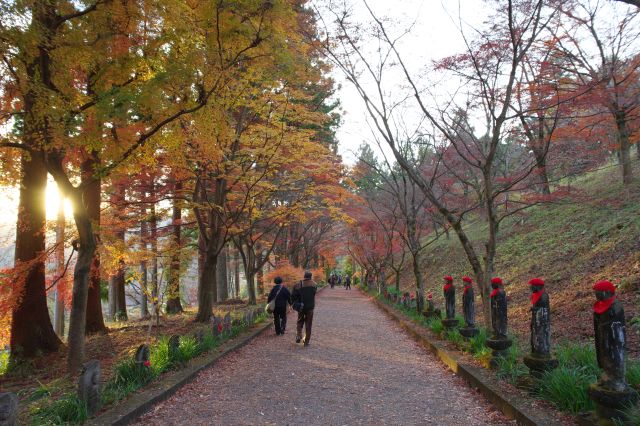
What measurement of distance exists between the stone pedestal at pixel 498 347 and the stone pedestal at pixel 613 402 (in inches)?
80.9

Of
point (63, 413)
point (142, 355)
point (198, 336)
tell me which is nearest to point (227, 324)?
point (198, 336)

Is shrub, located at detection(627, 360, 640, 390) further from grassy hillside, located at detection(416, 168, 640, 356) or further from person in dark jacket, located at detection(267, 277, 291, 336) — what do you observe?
person in dark jacket, located at detection(267, 277, 291, 336)

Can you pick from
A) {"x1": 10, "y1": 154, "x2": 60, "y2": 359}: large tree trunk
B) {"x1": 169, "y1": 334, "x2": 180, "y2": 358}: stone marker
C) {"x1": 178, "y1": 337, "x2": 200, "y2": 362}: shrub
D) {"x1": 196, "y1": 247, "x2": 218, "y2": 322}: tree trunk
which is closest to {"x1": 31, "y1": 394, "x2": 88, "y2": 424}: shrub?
{"x1": 169, "y1": 334, "x2": 180, "y2": 358}: stone marker

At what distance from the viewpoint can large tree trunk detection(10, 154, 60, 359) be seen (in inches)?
333

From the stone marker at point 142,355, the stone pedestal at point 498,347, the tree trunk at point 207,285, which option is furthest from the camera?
the tree trunk at point 207,285

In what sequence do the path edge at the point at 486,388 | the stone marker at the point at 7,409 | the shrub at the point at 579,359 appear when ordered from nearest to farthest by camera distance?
1. the stone marker at the point at 7,409
2. the path edge at the point at 486,388
3. the shrub at the point at 579,359

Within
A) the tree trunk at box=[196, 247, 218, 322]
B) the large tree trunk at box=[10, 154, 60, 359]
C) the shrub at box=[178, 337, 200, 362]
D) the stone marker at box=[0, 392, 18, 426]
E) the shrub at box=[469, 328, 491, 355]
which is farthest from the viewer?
the tree trunk at box=[196, 247, 218, 322]

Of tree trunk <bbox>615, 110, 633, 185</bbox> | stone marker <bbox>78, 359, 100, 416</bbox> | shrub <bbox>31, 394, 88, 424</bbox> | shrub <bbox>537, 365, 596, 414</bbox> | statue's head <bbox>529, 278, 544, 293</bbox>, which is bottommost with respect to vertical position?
shrub <bbox>537, 365, 596, 414</bbox>

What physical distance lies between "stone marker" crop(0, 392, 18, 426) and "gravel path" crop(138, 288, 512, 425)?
4.49 feet

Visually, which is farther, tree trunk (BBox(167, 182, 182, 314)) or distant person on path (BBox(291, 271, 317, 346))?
tree trunk (BBox(167, 182, 182, 314))

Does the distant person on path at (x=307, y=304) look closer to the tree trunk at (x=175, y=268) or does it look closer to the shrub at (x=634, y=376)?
the tree trunk at (x=175, y=268)

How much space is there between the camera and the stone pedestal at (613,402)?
3105mm

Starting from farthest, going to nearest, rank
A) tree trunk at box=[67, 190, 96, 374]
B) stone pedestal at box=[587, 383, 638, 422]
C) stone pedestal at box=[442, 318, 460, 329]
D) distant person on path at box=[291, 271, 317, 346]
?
distant person on path at box=[291, 271, 317, 346], stone pedestal at box=[442, 318, 460, 329], tree trunk at box=[67, 190, 96, 374], stone pedestal at box=[587, 383, 638, 422]

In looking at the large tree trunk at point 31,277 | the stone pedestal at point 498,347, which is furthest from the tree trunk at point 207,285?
the stone pedestal at point 498,347
